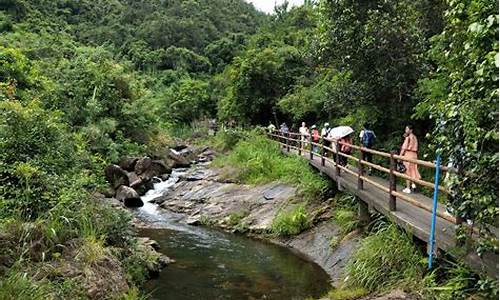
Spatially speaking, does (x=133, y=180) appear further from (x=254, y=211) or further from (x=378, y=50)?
(x=378, y=50)

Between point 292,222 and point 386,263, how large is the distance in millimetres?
5742

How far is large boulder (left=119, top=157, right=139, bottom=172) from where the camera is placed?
23419 millimetres

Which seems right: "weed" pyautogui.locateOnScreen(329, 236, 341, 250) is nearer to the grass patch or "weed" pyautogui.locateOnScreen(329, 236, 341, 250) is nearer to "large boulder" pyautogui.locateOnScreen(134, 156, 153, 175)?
the grass patch

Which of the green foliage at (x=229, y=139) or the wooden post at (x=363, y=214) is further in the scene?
the green foliage at (x=229, y=139)

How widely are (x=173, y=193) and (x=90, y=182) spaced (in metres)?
9.87

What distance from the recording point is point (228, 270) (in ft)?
37.1

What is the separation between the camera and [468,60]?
5.23 metres

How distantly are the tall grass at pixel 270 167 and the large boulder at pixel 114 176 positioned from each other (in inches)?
205

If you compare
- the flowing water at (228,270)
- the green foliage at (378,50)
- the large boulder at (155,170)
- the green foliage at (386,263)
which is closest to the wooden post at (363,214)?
the flowing water at (228,270)

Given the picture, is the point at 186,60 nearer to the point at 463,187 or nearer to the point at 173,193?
the point at 173,193

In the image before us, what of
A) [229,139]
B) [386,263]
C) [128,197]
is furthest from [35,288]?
[229,139]

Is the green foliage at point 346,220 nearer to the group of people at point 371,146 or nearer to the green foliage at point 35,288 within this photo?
the group of people at point 371,146

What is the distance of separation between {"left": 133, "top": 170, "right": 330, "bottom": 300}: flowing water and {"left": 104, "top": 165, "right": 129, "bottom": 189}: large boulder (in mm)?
5753

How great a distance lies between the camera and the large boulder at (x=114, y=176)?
2064 cm
